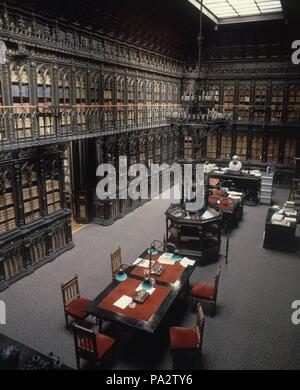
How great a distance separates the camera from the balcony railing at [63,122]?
6.39 m

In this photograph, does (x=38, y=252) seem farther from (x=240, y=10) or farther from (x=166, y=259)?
(x=240, y=10)

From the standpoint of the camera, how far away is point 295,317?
5641 millimetres

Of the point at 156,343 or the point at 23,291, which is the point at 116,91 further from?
the point at 156,343

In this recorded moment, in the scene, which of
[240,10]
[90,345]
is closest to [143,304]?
[90,345]

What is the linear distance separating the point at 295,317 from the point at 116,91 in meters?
7.42

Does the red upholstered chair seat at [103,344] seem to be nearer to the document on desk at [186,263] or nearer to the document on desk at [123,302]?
the document on desk at [123,302]

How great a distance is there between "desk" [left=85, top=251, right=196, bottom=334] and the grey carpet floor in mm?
648

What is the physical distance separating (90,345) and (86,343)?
0.31ft

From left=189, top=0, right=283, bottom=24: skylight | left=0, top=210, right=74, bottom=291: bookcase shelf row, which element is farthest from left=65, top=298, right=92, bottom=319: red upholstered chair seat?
left=189, top=0, right=283, bottom=24: skylight

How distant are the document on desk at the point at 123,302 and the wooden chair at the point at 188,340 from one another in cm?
73

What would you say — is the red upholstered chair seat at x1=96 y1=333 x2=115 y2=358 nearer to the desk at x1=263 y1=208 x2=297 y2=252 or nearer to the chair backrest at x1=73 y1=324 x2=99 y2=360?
the chair backrest at x1=73 y1=324 x2=99 y2=360

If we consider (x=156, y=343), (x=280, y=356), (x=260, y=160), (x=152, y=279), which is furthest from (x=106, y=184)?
(x=260, y=160)

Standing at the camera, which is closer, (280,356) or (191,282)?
(280,356)

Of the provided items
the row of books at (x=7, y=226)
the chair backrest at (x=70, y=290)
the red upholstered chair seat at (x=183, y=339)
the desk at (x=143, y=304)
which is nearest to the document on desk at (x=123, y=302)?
the desk at (x=143, y=304)
